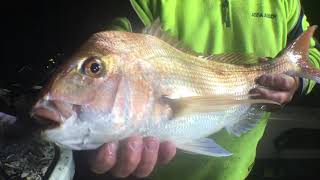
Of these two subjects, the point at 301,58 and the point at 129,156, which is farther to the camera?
the point at 301,58

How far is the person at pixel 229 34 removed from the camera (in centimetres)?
184

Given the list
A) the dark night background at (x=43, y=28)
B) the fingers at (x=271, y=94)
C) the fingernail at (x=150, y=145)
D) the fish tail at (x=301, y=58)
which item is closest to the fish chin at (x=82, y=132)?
the fingernail at (x=150, y=145)

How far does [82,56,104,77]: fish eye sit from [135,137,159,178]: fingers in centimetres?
22

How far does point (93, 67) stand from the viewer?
1266mm

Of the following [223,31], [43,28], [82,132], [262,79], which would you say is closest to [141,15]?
[223,31]

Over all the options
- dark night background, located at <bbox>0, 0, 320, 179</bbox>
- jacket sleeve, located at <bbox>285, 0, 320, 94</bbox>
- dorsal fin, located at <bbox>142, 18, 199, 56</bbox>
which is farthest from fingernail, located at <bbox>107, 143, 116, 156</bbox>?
dark night background, located at <bbox>0, 0, 320, 179</bbox>

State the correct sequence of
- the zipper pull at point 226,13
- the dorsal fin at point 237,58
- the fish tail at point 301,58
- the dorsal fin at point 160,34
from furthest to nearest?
the zipper pull at point 226,13, the fish tail at point 301,58, the dorsal fin at point 237,58, the dorsal fin at point 160,34

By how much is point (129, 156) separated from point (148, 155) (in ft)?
0.17

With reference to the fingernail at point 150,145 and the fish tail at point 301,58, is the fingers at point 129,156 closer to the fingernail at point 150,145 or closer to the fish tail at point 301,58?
the fingernail at point 150,145

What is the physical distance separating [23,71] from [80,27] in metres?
0.34

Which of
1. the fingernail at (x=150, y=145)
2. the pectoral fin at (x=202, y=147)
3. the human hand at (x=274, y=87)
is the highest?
the human hand at (x=274, y=87)

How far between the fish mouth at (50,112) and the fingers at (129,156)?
20cm

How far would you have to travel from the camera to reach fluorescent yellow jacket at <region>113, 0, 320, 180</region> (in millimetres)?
1855

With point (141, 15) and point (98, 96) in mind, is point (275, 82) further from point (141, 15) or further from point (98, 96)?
point (98, 96)
